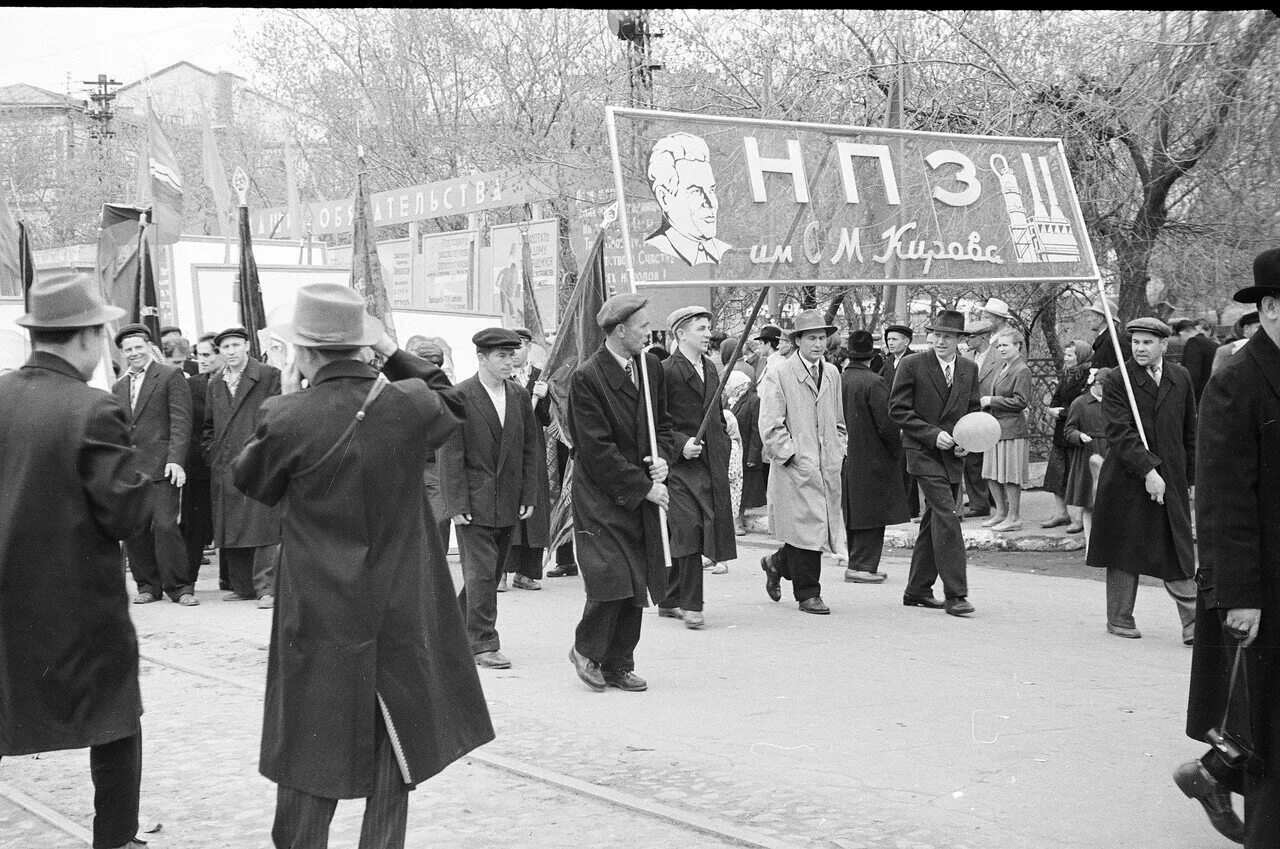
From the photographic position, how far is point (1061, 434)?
12.7 meters

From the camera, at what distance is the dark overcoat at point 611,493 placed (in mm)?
6980

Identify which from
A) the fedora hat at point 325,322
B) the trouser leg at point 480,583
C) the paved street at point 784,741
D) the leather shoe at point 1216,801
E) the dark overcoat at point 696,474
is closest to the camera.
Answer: the fedora hat at point 325,322

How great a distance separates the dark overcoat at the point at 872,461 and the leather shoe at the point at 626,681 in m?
3.69

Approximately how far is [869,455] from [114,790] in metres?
6.92

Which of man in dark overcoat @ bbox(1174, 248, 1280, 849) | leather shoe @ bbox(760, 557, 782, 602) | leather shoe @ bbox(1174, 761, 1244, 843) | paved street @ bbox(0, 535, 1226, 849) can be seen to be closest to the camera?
man in dark overcoat @ bbox(1174, 248, 1280, 849)

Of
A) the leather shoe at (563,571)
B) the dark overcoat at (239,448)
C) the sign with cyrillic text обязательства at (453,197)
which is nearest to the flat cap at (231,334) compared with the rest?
the dark overcoat at (239,448)

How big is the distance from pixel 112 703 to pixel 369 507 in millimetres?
1111

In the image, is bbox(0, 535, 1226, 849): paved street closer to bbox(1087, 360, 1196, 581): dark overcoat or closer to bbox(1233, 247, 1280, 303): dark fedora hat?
bbox(1087, 360, 1196, 581): dark overcoat

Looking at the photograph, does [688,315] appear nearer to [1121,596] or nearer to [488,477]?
[488,477]

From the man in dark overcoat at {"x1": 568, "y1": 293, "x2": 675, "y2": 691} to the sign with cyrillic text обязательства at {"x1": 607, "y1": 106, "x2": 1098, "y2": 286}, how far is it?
533 mm

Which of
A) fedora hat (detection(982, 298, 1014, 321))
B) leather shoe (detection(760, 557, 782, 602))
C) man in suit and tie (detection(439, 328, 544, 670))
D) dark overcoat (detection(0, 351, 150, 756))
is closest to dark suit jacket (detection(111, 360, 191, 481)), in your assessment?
man in suit and tie (detection(439, 328, 544, 670))

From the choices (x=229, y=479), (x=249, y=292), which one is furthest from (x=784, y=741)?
(x=249, y=292)

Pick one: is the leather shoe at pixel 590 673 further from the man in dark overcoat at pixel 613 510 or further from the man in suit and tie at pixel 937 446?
the man in suit and tie at pixel 937 446

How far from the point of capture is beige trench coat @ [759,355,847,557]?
957 cm
